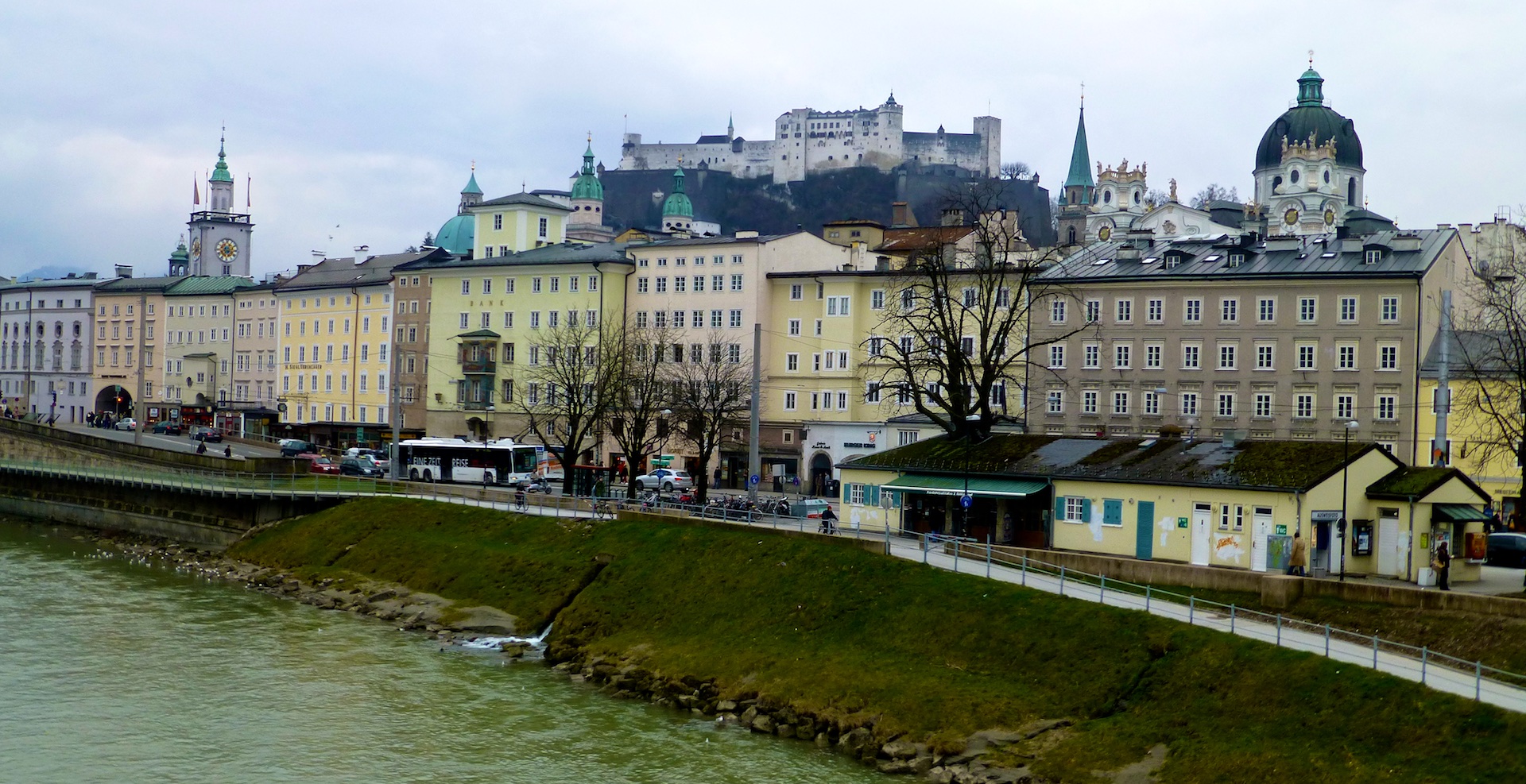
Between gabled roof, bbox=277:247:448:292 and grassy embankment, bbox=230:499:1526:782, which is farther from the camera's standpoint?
gabled roof, bbox=277:247:448:292

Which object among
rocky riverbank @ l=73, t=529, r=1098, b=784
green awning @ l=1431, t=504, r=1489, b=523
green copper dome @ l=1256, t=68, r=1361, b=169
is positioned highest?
green copper dome @ l=1256, t=68, r=1361, b=169

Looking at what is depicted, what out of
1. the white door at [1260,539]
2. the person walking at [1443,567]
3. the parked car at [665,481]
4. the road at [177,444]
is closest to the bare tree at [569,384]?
the parked car at [665,481]

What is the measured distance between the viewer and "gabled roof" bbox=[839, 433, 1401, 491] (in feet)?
139

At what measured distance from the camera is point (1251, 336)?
71125mm

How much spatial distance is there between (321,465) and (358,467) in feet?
8.16

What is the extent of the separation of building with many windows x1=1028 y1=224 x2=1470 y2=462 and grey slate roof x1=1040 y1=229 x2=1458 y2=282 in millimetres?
96

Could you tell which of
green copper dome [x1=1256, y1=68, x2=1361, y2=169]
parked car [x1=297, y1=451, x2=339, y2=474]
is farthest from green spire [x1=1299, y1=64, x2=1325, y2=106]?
parked car [x1=297, y1=451, x2=339, y2=474]

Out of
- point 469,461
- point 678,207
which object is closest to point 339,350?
point 469,461

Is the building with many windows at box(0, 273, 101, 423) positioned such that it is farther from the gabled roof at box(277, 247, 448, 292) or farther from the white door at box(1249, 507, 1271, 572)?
the white door at box(1249, 507, 1271, 572)

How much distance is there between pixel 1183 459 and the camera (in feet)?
150

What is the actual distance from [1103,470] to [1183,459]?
2427 millimetres

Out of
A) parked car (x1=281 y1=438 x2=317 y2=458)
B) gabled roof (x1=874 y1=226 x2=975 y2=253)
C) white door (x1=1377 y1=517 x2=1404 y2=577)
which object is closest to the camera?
white door (x1=1377 y1=517 x2=1404 y2=577)

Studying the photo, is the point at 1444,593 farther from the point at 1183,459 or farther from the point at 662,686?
the point at 662,686

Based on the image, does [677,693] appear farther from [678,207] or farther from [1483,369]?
[678,207]
